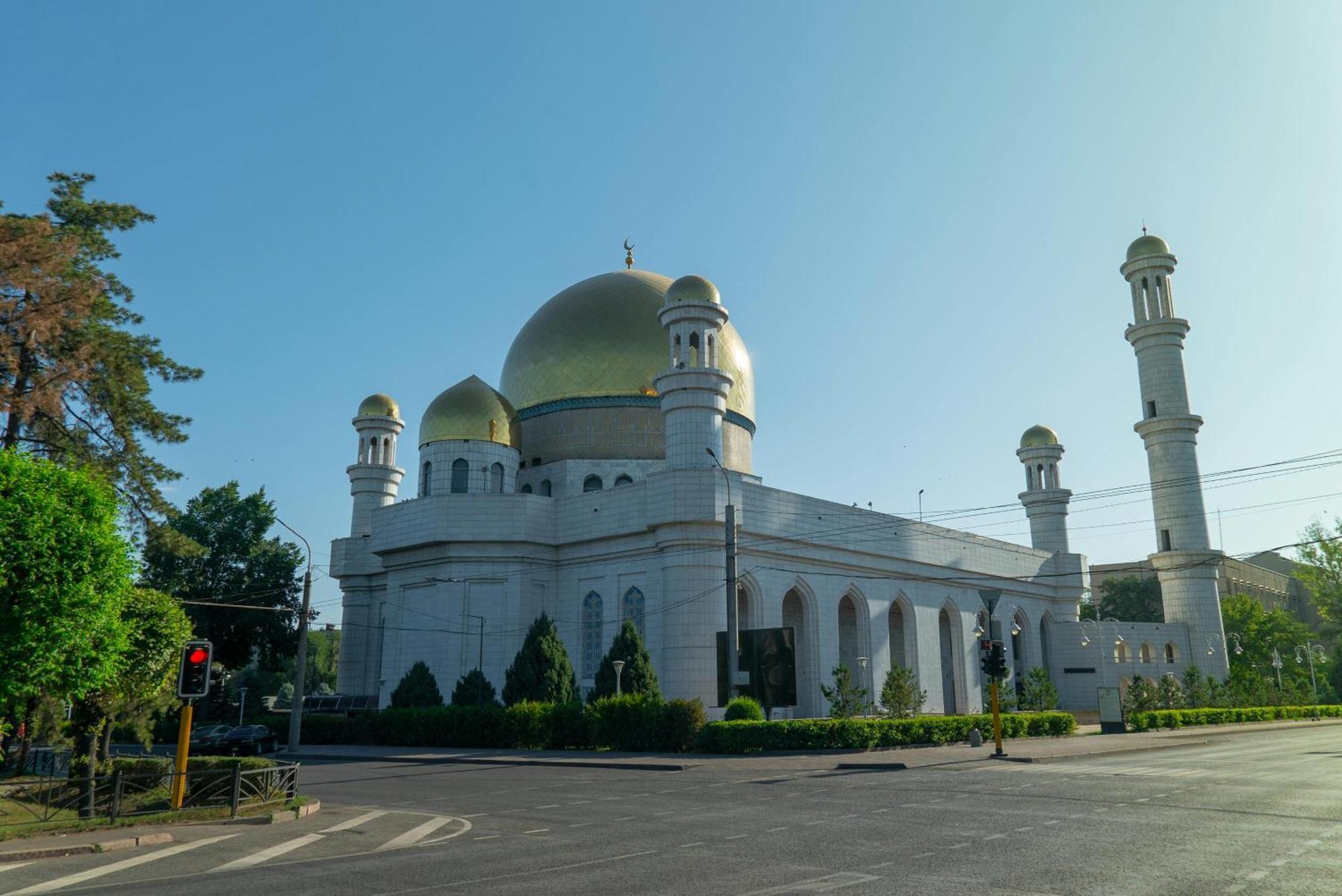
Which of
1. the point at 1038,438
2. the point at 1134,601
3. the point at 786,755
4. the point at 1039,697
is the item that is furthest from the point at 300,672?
the point at 1134,601

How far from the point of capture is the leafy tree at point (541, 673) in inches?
1331

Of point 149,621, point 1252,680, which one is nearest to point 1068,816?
point 149,621

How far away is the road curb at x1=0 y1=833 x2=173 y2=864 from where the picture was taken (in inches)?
437

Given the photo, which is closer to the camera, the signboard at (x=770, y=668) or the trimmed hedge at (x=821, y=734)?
the trimmed hedge at (x=821, y=734)

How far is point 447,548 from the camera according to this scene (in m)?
41.7

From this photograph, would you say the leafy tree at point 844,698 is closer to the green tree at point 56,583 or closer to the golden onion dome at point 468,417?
the golden onion dome at point 468,417

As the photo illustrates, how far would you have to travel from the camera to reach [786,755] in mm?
26609

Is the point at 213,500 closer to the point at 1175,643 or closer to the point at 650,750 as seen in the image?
the point at 650,750

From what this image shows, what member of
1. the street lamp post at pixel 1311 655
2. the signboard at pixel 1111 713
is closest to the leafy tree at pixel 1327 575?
the street lamp post at pixel 1311 655

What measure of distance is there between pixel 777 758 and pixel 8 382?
2133cm

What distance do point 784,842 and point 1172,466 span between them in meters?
47.0

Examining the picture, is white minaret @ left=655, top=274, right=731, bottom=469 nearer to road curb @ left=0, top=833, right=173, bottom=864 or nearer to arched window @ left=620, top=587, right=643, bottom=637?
arched window @ left=620, top=587, right=643, bottom=637

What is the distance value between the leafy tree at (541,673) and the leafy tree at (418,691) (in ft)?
14.1

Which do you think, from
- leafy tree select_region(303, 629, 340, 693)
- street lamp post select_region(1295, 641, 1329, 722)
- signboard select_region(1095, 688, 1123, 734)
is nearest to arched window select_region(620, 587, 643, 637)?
signboard select_region(1095, 688, 1123, 734)
